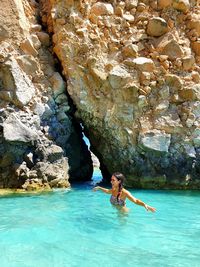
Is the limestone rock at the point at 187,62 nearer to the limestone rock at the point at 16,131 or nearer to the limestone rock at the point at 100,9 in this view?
the limestone rock at the point at 100,9

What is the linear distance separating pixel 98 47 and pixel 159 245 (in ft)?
28.4

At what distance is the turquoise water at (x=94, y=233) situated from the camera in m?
5.66

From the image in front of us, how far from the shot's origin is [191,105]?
13.1 meters

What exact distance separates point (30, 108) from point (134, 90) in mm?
3551

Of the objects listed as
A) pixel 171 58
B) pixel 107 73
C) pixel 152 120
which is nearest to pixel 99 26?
pixel 107 73

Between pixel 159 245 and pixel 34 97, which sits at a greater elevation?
pixel 34 97

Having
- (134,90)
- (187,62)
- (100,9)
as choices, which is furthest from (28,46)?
(187,62)

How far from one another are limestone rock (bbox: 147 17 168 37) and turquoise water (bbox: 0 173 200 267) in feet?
20.6

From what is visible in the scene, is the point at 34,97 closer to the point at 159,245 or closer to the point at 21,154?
the point at 21,154

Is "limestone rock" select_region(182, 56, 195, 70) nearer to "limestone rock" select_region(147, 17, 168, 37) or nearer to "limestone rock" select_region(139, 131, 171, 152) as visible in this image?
"limestone rock" select_region(147, 17, 168, 37)

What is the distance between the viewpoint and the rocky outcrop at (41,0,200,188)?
42.8 ft

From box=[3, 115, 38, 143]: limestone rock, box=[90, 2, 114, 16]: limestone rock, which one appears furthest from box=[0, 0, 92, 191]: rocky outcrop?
box=[90, 2, 114, 16]: limestone rock

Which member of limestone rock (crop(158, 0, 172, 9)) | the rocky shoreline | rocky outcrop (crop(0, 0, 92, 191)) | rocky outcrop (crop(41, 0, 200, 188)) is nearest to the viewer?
rocky outcrop (crop(0, 0, 92, 191))

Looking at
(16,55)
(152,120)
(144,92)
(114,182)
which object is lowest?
(114,182)
